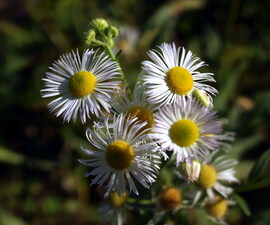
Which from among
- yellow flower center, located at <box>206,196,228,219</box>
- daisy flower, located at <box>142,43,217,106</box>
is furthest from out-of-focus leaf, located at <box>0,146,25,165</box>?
daisy flower, located at <box>142,43,217,106</box>

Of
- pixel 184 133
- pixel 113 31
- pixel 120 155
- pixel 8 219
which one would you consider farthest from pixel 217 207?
pixel 8 219

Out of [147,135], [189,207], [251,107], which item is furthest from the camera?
[251,107]

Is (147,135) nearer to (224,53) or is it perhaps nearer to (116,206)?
(116,206)

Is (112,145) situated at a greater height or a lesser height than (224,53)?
lesser

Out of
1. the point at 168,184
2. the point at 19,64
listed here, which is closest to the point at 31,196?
the point at 19,64

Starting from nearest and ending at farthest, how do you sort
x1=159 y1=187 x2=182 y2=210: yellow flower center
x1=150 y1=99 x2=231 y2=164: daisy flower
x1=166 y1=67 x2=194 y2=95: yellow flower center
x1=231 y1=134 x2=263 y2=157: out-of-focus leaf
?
x1=150 y1=99 x2=231 y2=164: daisy flower → x1=166 y1=67 x2=194 y2=95: yellow flower center → x1=159 y1=187 x2=182 y2=210: yellow flower center → x1=231 y1=134 x2=263 y2=157: out-of-focus leaf

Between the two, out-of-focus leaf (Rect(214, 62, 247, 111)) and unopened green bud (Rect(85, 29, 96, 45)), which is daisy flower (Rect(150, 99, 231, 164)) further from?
out-of-focus leaf (Rect(214, 62, 247, 111))
